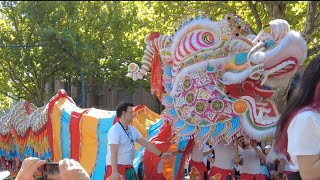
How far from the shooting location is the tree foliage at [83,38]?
11.6 meters

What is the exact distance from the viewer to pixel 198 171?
6473 millimetres

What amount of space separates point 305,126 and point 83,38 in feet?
44.0

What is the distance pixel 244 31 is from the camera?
18.9ft

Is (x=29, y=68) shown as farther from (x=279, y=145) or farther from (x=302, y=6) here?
(x=279, y=145)

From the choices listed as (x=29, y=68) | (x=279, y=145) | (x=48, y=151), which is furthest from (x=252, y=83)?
(x=29, y=68)

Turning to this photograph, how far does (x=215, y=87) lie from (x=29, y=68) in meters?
12.4

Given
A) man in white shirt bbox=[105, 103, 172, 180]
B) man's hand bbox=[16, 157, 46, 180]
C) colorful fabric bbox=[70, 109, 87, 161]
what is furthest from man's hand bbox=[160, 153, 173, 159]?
man's hand bbox=[16, 157, 46, 180]

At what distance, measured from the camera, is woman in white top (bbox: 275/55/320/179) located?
2588mm

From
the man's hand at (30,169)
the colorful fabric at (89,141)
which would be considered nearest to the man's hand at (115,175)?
the colorful fabric at (89,141)

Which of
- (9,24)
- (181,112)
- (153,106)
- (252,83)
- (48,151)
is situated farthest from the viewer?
(153,106)

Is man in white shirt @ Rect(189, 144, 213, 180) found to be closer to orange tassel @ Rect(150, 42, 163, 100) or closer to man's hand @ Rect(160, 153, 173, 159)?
man's hand @ Rect(160, 153, 173, 159)

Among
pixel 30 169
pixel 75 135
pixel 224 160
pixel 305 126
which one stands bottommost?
pixel 224 160

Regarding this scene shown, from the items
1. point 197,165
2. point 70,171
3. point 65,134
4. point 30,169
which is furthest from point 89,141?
point 70,171

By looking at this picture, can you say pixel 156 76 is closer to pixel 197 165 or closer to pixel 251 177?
pixel 197 165
